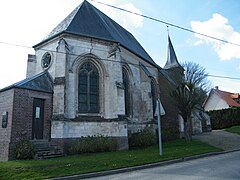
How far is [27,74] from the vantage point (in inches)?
693

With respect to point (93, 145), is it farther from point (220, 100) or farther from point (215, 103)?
point (215, 103)

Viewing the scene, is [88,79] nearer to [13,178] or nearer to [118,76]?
[118,76]

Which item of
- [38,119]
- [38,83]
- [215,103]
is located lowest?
[38,119]

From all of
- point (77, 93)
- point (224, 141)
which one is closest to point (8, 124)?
point (77, 93)

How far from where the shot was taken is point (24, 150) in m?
11.8

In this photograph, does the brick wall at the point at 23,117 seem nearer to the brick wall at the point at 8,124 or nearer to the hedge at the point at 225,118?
the brick wall at the point at 8,124

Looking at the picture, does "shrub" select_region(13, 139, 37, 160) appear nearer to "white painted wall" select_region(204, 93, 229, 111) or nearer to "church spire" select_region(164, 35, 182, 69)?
"church spire" select_region(164, 35, 182, 69)

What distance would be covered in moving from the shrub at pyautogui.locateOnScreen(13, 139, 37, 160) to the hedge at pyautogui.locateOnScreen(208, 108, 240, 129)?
1071 inches

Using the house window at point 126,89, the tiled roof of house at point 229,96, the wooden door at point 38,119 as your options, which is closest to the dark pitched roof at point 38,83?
the wooden door at point 38,119

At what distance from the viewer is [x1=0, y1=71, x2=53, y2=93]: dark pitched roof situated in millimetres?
13436

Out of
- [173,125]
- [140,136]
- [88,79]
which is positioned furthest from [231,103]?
[88,79]

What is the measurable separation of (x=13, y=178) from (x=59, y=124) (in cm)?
612

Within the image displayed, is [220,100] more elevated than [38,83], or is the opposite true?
[220,100]

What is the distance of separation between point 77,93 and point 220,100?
3305 cm
